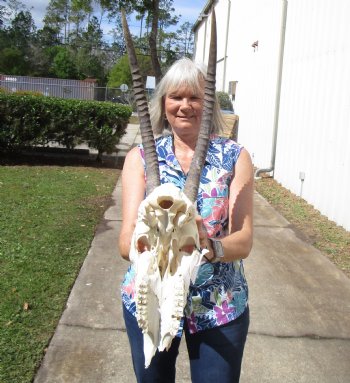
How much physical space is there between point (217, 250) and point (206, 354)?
552 mm

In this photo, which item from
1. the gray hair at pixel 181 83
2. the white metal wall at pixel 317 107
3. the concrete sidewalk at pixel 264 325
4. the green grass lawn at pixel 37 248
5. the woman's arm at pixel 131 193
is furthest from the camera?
the white metal wall at pixel 317 107

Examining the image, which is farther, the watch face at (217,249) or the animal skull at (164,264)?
the watch face at (217,249)

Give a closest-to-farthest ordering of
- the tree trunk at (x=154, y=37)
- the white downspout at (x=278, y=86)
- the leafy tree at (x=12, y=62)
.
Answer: the white downspout at (x=278, y=86)
the tree trunk at (x=154, y=37)
the leafy tree at (x=12, y=62)

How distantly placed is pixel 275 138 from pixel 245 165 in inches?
358

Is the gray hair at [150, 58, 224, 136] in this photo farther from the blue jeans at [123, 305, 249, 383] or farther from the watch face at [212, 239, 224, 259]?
the blue jeans at [123, 305, 249, 383]

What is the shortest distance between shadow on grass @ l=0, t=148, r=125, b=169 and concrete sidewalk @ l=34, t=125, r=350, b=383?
6.34 metres

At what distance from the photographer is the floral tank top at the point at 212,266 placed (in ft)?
7.37

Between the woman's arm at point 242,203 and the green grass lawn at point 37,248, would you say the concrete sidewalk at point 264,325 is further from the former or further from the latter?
the woman's arm at point 242,203

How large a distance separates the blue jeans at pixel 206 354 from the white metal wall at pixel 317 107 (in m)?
5.23

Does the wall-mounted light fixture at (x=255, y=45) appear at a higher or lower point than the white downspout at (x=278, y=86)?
higher

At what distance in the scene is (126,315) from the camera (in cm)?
238

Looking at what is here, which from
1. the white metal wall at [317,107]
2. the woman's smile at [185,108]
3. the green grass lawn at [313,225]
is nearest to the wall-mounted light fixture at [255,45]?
the white metal wall at [317,107]

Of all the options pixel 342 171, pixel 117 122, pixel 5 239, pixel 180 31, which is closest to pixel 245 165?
pixel 5 239

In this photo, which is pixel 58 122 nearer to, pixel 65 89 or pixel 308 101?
pixel 308 101
